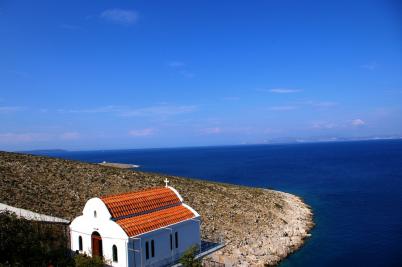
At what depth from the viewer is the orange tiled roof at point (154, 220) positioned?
2475 centimetres

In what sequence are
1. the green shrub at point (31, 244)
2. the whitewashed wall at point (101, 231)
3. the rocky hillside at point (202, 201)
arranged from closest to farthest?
1. the green shrub at point (31, 244)
2. the whitewashed wall at point (101, 231)
3. the rocky hillside at point (202, 201)

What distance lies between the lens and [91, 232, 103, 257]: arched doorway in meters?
25.5

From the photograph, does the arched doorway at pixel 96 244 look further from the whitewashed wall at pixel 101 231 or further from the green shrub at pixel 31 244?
the green shrub at pixel 31 244

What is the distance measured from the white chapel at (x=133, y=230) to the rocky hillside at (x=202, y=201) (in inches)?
459

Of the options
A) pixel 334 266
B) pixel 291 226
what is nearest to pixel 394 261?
pixel 334 266

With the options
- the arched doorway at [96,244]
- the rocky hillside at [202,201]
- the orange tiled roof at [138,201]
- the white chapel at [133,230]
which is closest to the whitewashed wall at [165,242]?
the white chapel at [133,230]

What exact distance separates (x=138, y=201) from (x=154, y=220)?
1913 mm

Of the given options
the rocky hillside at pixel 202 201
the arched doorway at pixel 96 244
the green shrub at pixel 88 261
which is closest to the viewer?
the green shrub at pixel 88 261

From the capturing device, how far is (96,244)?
25.7 metres

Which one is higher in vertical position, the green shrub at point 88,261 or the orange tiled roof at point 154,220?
Result: the orange tiled roof at point 154,220

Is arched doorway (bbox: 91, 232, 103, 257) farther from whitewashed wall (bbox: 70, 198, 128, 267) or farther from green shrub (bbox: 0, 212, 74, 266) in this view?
green shrub (bbox: 0, 212, 74, 266)

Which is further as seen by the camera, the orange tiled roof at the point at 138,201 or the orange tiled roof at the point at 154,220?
the orange tiled roof at the point at 138,201

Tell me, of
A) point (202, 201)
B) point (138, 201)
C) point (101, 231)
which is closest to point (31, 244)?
point (101, 231)

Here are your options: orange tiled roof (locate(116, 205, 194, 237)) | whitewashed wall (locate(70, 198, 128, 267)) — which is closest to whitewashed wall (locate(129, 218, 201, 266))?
orange tiled roof (locate(116, 205, 194, 237))
